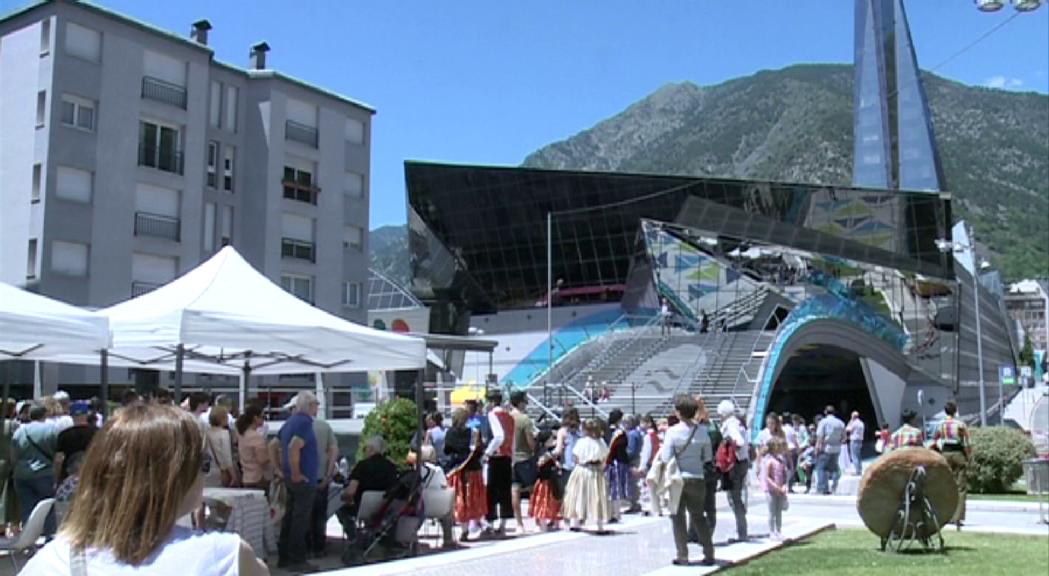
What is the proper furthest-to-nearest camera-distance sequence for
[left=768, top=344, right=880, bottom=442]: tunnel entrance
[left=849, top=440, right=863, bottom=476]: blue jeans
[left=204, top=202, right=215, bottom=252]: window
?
[left=768, top=344, right=880, bottom=442]: tunnel entrance
[left=204, top=202, right=215, bottom=252]: window
[left=849, top=440, right=863, bottom=476]: blue jeans

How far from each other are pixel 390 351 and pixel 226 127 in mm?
34815

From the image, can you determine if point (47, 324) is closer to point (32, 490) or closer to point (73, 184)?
point (32, 490)

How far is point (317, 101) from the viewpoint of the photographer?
46.3 m

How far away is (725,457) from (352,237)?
38842 mm

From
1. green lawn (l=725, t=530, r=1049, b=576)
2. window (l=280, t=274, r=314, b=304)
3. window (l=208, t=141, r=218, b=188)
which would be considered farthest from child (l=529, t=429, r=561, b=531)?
window (l=208, t=141, r=218, b=188)

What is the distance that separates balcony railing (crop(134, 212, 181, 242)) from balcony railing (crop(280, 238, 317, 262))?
6.06 m

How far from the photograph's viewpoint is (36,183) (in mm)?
34875

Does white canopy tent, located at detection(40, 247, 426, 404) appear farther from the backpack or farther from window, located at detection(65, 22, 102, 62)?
window, located at detection(65, 22, 102, 62)

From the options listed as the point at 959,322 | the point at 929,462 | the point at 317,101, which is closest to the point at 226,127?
the point at 317,101

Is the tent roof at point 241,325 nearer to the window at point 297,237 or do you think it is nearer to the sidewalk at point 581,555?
the sidewalk at point 581,555

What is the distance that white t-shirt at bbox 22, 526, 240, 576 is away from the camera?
6.66ft

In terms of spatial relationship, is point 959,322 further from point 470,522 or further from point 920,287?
point 470,522

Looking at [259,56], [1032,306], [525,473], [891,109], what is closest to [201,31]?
[259,56]

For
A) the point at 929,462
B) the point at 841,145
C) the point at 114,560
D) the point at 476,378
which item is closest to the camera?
the point at 114,560
